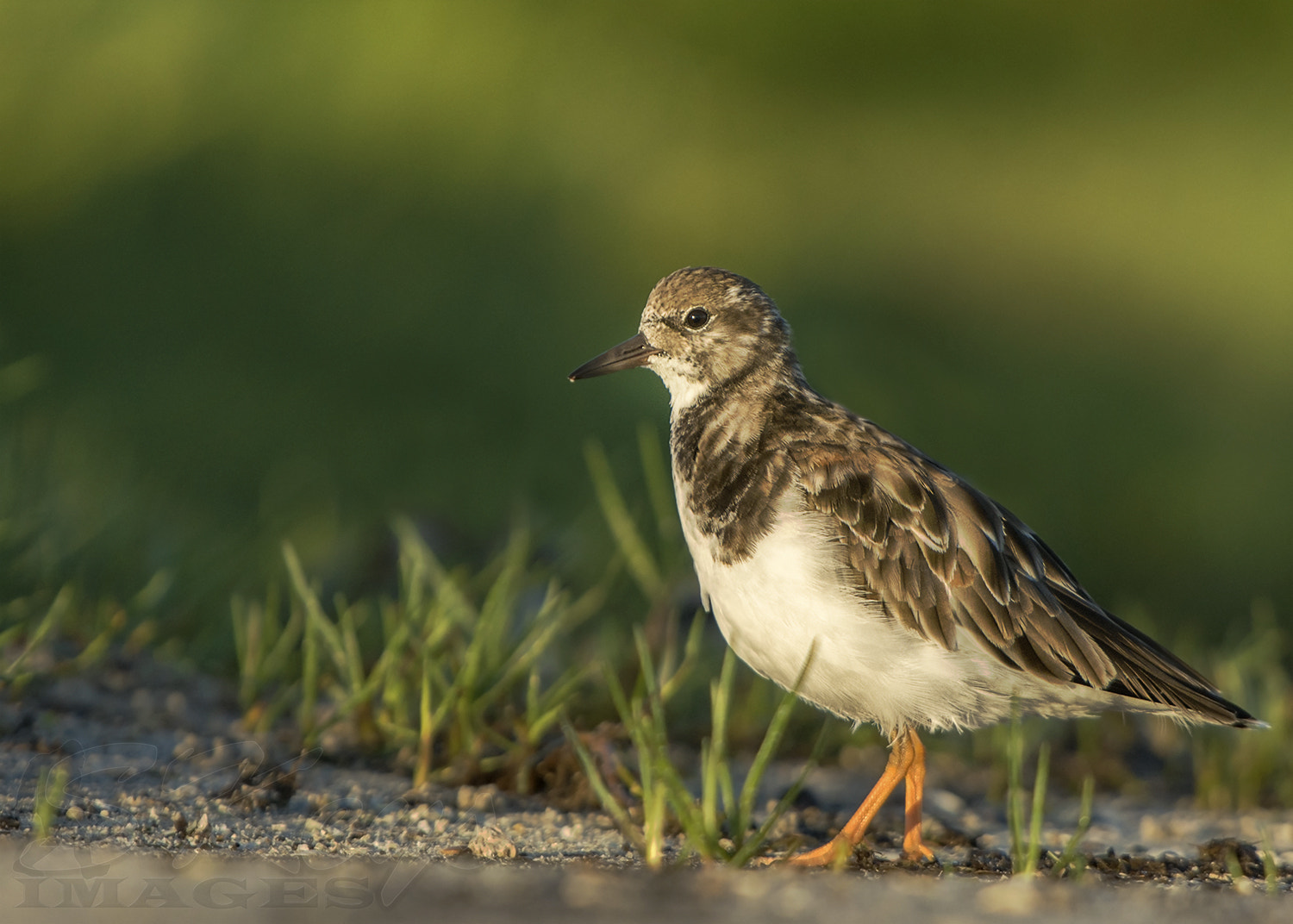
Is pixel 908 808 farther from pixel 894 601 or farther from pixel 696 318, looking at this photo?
pixel 696 318

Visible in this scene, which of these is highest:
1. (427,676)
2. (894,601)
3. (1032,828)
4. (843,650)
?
(894,601)

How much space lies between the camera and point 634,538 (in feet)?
16.7

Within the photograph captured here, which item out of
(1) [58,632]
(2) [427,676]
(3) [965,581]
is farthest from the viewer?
(1) [58,632]

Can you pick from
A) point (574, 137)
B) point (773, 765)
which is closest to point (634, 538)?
point (773, 765)

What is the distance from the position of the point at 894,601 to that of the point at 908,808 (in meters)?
0.64

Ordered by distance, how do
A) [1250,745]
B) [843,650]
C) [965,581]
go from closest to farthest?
1. [843,650]
2. [965,581]
3. [1250,745]

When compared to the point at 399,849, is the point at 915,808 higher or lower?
higher

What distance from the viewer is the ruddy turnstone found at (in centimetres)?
390

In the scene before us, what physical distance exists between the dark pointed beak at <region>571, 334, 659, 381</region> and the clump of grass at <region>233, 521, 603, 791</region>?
2.20 feet

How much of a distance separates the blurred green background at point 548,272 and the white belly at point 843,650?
1.77 m

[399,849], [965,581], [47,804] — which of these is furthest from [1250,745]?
[47,804]

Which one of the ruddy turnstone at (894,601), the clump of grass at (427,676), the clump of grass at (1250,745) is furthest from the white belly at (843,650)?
the clump of grass at (1250,745)

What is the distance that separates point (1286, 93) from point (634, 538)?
11.4 meters

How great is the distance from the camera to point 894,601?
396 centimetres
